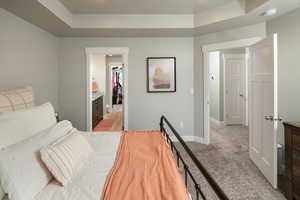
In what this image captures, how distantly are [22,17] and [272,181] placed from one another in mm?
4110

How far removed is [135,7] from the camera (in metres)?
3.08

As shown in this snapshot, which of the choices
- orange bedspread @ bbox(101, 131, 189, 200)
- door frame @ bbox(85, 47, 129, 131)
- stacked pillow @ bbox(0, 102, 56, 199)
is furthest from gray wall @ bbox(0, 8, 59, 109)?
orange bedspread @ bbox(101, 131, 189, 200)

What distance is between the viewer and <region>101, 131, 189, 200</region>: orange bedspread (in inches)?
41.6

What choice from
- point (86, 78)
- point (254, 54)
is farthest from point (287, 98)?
point (86, 78)

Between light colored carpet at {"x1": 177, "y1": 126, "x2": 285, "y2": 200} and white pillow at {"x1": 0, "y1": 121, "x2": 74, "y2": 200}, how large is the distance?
169 cm

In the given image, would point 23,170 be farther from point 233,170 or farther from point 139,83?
point 139,83

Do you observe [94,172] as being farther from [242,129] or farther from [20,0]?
[242,129]

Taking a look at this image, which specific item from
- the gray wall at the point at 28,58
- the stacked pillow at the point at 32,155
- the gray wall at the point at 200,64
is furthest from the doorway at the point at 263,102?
the gray wall at the point at 28,58

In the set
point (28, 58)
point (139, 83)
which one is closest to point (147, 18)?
point (139, 83)

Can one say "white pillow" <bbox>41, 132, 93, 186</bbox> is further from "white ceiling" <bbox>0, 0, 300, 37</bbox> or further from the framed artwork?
the framed artwork

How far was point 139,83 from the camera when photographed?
4.08 m

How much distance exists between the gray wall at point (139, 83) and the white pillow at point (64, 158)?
2.57 metres

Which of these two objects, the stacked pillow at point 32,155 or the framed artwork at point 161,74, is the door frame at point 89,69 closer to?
the framed artwork at point 161,74

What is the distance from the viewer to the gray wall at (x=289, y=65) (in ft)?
→ 8.39
